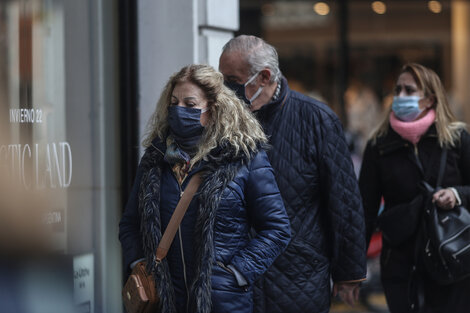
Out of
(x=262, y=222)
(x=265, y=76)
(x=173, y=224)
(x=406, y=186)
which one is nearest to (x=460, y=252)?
(x=406, y=186)

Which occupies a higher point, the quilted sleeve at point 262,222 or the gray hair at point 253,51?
the gray hair at point 253,51

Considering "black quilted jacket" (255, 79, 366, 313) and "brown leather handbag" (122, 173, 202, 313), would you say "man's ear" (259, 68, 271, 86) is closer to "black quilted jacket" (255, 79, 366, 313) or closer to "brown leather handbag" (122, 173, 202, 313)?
Answer: "black quilted jacket" (255, 79, 366, 313)

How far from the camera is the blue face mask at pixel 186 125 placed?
3.54 m

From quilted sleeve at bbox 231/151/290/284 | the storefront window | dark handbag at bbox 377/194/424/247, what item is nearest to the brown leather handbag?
quilted sleeve at bbox 231/151/290/284

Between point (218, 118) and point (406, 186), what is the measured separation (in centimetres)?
174

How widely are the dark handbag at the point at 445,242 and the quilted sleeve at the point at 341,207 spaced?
0.60m

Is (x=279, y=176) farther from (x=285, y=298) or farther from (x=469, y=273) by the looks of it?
(x=469, y=273)

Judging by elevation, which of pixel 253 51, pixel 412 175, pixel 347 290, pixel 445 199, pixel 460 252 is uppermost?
pixel 253 51

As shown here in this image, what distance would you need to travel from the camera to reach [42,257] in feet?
15.5

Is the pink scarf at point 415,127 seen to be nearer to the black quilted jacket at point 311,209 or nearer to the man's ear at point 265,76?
the black quilted jacket at point 311,209

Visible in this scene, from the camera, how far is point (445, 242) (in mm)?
4633

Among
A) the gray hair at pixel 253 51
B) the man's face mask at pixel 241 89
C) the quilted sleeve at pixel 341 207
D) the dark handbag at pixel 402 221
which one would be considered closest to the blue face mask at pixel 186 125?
the man's face mask at pixel 241 89

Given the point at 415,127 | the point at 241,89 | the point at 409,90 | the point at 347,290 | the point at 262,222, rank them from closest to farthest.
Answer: the point at 262,222, the point at 241,89, the point at 347,290, the point at 415,127, the point at 409,90

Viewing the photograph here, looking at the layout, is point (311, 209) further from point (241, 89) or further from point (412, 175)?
point (412, 175)
